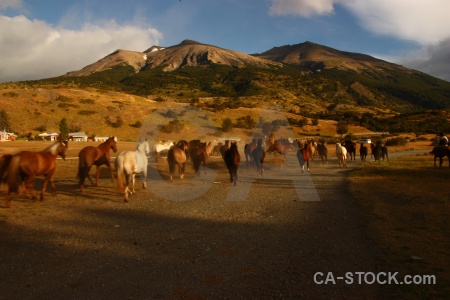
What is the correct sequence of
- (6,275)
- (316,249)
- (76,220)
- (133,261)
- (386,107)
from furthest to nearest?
(386,107) < (76,220) < (316,249) < (133,261) < (6,275)

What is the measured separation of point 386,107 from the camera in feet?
434

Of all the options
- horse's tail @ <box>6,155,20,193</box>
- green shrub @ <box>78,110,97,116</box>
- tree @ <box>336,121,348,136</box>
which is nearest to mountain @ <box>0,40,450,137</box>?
green shrub @ <box>78,110,97,116</box>

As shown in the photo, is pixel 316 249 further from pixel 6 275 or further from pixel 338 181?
pixel 338 181

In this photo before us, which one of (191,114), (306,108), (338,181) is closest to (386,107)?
(306,108)

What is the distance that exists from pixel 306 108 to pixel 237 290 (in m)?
99.5

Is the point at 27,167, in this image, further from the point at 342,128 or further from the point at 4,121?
the point at 342,128

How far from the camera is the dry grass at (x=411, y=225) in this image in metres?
5.68

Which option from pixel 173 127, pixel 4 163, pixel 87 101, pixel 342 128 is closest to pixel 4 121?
pixel 87 101

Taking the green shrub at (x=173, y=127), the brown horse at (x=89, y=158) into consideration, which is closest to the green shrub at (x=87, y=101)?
the green shrub at (x=173, y=127)

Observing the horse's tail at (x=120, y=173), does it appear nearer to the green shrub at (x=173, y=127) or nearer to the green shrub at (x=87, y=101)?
the green shrub at (x=173, y=127)

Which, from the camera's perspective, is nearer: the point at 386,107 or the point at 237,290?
the point at 237,290

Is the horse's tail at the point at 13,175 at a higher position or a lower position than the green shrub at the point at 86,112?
lower

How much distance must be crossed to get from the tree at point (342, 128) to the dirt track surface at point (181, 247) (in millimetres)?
57733

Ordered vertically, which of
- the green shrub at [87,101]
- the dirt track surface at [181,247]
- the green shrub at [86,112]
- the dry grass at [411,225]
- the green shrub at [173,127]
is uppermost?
the green shrub at [87,101]
